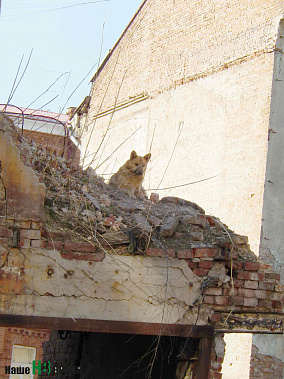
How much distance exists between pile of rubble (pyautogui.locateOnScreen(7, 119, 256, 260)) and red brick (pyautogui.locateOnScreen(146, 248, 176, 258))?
2.9 inches

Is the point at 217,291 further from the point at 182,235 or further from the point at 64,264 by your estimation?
the point at 64,264

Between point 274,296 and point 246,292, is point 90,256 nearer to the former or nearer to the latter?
point 246,292

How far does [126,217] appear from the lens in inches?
245

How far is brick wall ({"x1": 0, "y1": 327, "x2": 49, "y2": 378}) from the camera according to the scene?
26.4 feet

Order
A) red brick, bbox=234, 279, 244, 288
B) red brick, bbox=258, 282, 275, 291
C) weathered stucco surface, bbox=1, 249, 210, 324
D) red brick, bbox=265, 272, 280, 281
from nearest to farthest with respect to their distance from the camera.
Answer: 1. weathered stucco surface, bbox=1, 249, 210, 324
2. red brick, bbox=234, 279, 244, 288
3. red brick, bbox=258, 282, 275, 291
4. red brick, bbox=265, 272, 280, 281

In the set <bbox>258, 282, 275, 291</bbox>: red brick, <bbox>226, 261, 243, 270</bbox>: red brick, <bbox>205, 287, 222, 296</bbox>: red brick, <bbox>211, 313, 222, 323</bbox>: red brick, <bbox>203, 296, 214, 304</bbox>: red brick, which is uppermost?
<bbox>226, 261, 243, 270</bbox>: red brick

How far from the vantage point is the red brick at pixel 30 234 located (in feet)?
17.5

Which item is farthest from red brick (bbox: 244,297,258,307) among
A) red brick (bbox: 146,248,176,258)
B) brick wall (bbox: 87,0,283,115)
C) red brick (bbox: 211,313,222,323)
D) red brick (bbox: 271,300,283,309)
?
brick wall (bbox: 87,0,283,115)

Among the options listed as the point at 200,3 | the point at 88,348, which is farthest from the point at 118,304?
the point at 200,3

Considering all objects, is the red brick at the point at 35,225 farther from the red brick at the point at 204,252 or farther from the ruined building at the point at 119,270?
the red brick at the point at 204,252

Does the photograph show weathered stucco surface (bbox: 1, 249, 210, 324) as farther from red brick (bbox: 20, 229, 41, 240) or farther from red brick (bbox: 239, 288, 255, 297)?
red brick (bbox: 239, 288, 255, 297)

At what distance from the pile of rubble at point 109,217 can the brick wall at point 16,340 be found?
250cm

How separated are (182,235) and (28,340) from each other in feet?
11.0

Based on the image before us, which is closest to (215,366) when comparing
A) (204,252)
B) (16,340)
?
(204,252)
